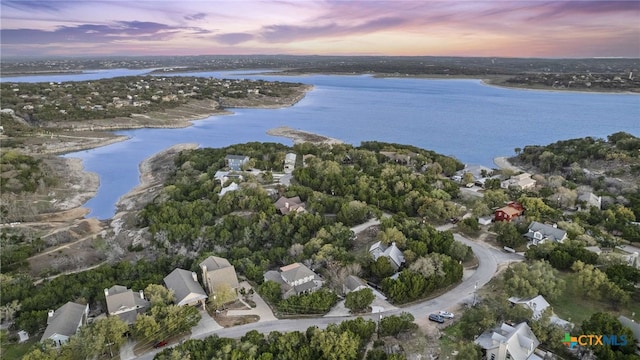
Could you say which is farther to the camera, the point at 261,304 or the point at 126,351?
the point at 261,304

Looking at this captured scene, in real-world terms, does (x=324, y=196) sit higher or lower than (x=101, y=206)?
higher

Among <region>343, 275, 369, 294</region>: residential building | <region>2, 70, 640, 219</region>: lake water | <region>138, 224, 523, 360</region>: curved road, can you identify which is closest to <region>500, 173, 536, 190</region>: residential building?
<region>138, 224, 523, 360</region>: curved road

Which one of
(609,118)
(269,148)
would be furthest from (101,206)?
(609,118)

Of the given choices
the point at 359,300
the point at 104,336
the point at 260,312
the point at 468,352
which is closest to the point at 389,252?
the point at 359,300

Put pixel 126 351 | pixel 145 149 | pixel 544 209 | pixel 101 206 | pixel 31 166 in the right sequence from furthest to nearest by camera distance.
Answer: pixel 145 149 → pixel 31 166 → pixel 101 206 → pixel 544 209 → pixel 126 351

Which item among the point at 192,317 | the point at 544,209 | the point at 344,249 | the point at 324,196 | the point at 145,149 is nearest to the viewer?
the point at 192,317

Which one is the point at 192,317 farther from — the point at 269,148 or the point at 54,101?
the point at 54,101
